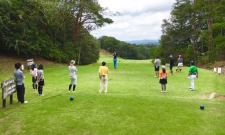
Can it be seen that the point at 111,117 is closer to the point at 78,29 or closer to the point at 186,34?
the point at 78,29

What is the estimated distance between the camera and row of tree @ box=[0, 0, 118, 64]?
2541cm

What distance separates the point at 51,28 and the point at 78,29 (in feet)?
16.5

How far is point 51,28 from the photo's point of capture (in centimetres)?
3216

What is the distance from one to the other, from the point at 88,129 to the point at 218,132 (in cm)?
406

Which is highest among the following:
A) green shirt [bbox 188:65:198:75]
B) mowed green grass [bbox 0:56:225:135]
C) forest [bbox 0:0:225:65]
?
forest [bbox 0:0:225:65]

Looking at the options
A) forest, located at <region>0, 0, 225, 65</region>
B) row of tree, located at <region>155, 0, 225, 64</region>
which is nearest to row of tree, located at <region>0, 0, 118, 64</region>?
forest, located at <region>0, 0, 225, 65</region>

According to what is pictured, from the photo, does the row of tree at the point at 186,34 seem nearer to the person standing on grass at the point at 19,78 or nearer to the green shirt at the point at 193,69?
the green shirt at the point at 193,69

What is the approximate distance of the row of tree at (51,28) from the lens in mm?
25406

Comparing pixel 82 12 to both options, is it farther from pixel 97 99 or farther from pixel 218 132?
pixel 218 132

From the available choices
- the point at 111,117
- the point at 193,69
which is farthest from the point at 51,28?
the point at 111,117

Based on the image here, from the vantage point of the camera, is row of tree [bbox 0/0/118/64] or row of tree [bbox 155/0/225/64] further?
row of tree [bbox 155/0/225/64]

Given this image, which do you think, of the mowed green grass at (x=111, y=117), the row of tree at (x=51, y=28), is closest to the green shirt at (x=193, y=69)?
the mowed green grass at (x=111, y=117)

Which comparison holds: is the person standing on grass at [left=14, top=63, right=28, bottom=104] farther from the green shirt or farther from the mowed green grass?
the green shirt

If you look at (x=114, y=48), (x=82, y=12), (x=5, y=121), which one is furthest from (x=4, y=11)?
(x=114, y=48)
